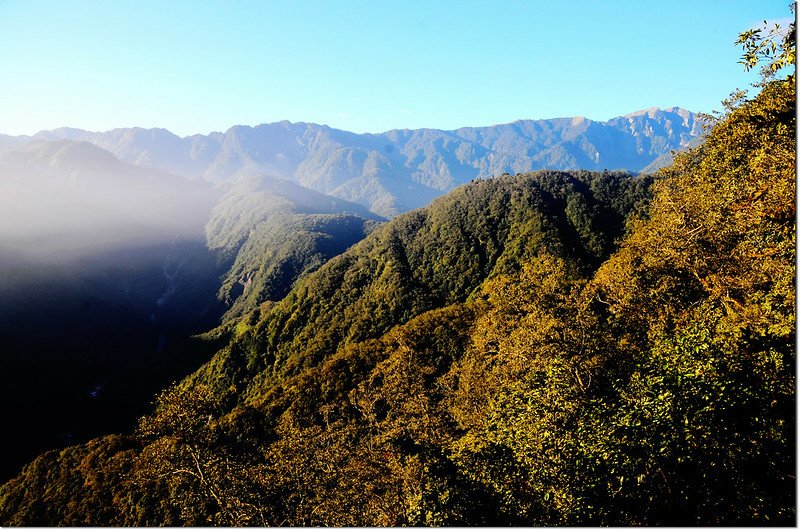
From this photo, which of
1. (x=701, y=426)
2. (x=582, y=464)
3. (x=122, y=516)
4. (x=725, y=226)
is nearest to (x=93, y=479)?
(x=122, y=516)

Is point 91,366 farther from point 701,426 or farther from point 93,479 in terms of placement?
point 701,426

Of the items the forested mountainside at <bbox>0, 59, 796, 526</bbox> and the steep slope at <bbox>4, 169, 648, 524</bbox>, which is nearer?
the forested mountainside at <bbox>0, 59, 796, 526</bbox>

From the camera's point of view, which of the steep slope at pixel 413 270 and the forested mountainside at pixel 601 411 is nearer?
the forested mountainside at pixel 601 411

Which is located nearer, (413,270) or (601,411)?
(601,411)

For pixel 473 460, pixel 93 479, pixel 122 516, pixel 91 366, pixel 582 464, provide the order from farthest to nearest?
pixel 91 366, pixel 93 479, pixel 122 516, pixel 473 460, pixel 582 464

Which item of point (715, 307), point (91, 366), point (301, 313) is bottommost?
point (91, 366)

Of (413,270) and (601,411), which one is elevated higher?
(601,411)

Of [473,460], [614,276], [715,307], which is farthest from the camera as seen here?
[614,276]

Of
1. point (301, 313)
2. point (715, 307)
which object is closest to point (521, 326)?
point (715, 307)

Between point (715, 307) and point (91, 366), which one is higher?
point (715, 307)

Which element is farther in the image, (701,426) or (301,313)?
(301,313)
